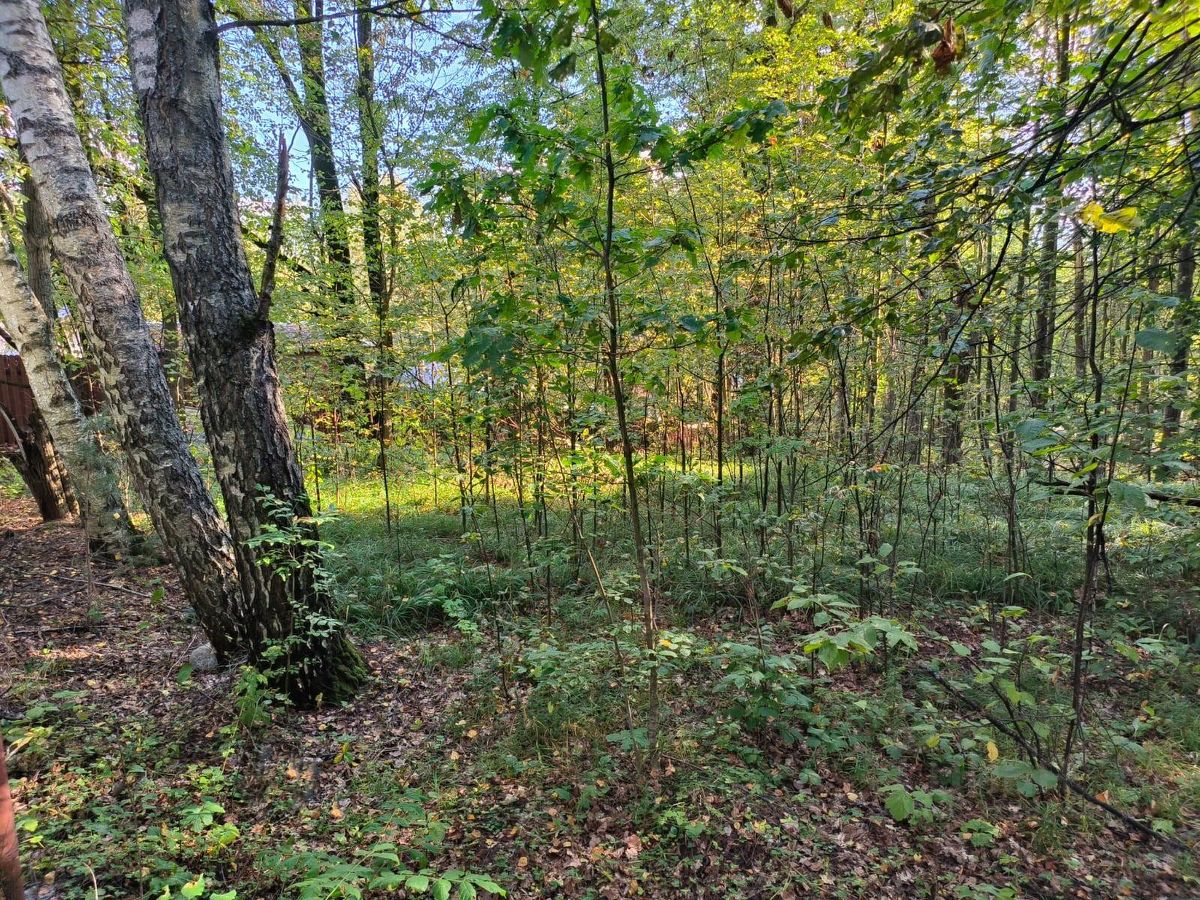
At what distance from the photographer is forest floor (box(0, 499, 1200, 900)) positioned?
6.91 ft

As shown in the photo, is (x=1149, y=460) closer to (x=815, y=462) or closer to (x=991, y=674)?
(x=991, y=674)

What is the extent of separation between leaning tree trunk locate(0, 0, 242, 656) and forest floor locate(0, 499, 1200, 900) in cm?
35

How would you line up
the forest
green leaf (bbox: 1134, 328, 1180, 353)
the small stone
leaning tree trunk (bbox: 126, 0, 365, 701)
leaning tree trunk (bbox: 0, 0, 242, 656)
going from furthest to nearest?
the small stone < leaning tree trunk (bbox: 0, 0, 242, 656) < leaning tree trunk (bbox: 126, 0, 365, 701) < the forest < green leaf (bbox: 1134, 328, 1180, 353)

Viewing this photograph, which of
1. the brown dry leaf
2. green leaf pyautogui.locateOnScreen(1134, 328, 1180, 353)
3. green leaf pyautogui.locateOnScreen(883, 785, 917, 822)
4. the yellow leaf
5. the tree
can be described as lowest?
the brown dry leaf

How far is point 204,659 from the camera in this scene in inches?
130

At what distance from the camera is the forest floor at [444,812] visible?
2107mm

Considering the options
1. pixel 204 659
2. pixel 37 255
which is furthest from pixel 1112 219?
pixel 37 255

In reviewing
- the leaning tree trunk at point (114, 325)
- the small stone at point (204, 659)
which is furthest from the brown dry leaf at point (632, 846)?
the small stone at point (204, 659)

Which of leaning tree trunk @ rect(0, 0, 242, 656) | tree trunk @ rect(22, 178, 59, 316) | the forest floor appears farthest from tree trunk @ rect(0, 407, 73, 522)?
leaning tree trunk @ rect(0, 0, 242, 656)

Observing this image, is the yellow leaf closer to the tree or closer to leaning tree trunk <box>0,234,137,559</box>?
the tree

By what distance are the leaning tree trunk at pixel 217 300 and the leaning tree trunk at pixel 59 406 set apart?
8.85ft

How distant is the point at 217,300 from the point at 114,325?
2.72ft

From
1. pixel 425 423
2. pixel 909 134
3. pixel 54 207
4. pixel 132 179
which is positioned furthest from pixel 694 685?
pixel 132 179

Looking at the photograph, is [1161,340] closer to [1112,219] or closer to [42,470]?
[1112,219]
